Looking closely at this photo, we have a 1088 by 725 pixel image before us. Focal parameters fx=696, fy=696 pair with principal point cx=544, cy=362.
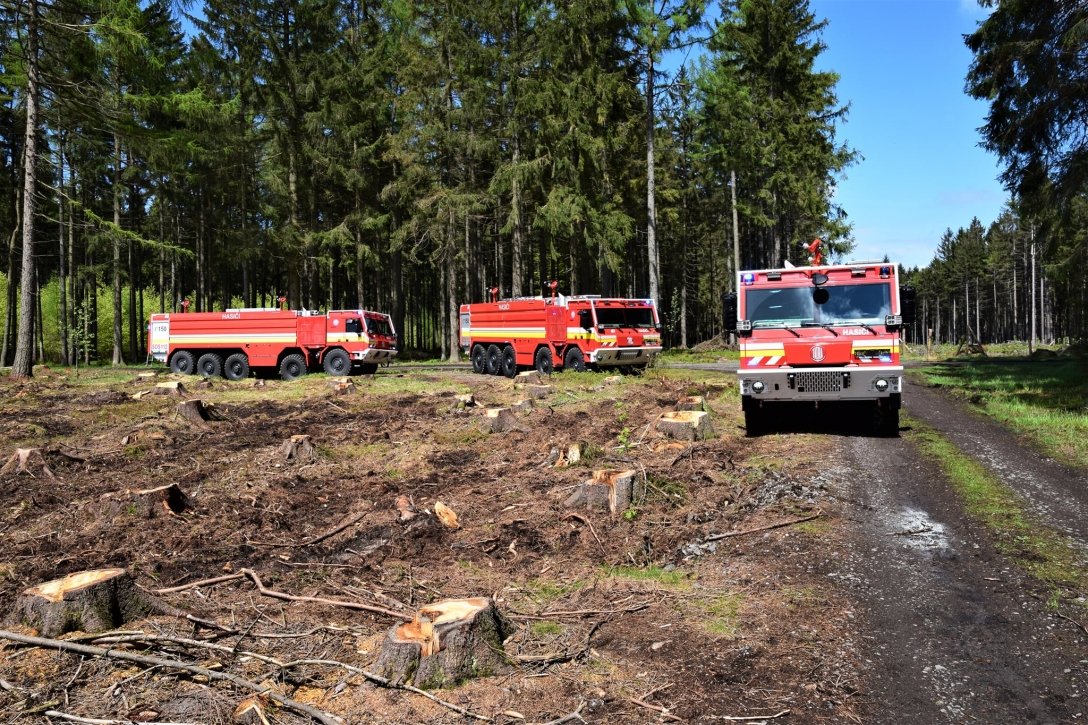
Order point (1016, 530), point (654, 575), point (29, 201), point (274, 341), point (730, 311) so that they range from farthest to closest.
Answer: point (274, 341) → point (29, 201) → point (730, 311) → point (1016, 530) → point (654, 575)

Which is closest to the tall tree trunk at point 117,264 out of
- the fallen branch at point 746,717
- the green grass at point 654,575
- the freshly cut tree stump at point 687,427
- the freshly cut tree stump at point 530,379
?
the freshly cut tree stump at point 530,379

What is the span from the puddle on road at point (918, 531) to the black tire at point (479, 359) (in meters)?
20.1

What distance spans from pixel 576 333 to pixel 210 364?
1360 cm

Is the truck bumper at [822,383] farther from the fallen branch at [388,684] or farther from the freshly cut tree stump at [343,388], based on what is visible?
the freshly cut tree stump at [343,388]

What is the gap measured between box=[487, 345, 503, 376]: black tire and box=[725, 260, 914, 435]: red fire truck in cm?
1508

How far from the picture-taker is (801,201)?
32875mm

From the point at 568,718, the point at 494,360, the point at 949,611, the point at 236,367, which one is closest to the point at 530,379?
the point at 494,360

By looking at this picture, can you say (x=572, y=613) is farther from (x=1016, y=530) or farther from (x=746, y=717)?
(x=1016, y=530)

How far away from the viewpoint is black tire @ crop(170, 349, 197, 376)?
83.4ft

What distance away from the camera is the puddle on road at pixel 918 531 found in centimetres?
569

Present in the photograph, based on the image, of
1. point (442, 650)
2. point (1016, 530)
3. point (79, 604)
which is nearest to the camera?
point (442, 650)

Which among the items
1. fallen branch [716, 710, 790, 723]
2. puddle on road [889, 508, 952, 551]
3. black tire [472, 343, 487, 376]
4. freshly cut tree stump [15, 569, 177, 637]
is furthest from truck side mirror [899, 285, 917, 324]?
black tire [472, 343, 487, 376]

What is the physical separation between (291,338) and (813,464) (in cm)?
1997

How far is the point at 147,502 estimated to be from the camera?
667cm
